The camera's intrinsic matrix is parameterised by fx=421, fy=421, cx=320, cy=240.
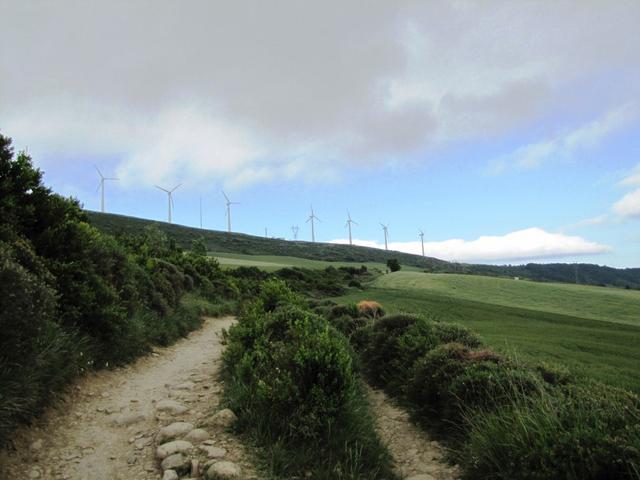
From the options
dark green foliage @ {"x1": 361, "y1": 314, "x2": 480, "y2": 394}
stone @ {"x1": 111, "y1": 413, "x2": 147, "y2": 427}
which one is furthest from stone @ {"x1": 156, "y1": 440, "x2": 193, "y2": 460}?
dark green foliage @ {"x1": 361, "y1": 314, "x2": 480, "y2": 394}

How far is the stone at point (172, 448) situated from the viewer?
4980 mm

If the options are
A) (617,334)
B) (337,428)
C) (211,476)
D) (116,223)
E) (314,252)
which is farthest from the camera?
(314,252)

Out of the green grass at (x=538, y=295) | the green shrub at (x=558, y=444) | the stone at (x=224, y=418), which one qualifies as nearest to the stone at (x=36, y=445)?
the stone at (x=224, y=418)

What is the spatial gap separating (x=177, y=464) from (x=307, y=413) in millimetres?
1846

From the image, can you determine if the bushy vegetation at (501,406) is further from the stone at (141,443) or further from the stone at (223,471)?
the stone at (141,443)

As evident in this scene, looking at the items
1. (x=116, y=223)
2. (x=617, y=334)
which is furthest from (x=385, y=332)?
(x=116, y=223)

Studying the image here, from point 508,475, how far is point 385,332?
7.20 metres

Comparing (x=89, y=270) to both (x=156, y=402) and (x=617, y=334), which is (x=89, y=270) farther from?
(x=617, y=334)

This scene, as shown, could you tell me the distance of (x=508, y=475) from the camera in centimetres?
471

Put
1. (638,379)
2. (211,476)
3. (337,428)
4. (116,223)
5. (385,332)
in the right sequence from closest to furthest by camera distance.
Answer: (211,476) → (337,428) → (638,379) → (385,332) → (116,223)

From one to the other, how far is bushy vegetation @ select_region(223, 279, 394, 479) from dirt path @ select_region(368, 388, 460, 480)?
0.55 meters

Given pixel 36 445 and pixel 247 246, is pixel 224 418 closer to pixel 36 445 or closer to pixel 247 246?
pixel 36 445

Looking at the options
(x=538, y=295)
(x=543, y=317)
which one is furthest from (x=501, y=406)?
(x=538, y=295)

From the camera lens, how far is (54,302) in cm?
595
